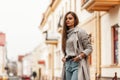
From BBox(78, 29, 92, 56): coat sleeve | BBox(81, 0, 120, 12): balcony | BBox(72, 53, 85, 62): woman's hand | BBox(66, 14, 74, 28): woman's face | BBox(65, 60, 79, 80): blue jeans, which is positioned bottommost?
BBox(65, 60, 79, 80): blue jeans

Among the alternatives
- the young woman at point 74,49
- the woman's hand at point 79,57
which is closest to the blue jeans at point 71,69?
the young woman at point 74,49

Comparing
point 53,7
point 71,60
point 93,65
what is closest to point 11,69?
point 53,7

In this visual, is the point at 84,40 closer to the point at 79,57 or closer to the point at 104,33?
the point at 79,57

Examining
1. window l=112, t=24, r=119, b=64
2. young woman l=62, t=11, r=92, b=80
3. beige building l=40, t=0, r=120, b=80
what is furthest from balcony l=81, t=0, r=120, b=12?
young woman l=62, t=11, r=92, b=80

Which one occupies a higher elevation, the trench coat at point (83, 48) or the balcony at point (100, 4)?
the balcony at point (100, 4)

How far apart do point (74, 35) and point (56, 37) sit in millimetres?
41192

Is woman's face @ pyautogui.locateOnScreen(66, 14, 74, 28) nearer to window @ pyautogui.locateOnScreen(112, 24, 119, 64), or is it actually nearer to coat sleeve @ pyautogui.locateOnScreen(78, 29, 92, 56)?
coat sleeve @ pyautogui.locateOnScreen(78, 29, 92, 56)

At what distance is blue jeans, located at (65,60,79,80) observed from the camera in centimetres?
945

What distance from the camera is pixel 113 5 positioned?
20734mm

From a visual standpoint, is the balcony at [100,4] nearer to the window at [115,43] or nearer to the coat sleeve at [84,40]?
the window at [115,43]

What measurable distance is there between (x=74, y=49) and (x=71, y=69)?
1.19 feet

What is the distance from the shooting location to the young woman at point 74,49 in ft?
30.9

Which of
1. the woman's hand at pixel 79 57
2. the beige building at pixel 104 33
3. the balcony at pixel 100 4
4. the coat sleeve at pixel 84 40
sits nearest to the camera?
the woman's hand at pixel 79 57

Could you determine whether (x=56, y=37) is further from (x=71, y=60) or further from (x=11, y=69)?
(x=11, y=69)
